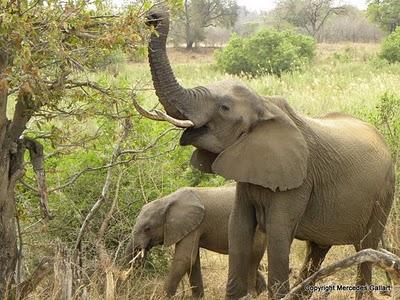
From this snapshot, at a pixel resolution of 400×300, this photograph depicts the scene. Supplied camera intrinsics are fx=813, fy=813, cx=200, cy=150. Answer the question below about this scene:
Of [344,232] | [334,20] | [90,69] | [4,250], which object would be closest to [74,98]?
[90,69]

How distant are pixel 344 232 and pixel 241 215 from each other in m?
0.88

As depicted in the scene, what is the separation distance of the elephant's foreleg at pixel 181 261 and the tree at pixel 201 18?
34904mm

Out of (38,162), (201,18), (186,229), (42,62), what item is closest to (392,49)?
(186,229)

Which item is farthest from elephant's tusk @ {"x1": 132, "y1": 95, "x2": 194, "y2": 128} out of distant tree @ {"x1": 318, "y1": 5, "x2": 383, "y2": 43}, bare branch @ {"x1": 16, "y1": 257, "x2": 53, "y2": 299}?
distant tree @ {"x1": 318, "y1": 5, "x2": 383, "y2": 43}

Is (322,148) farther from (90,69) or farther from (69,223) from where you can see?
(69,223)

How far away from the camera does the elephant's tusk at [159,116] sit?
16.0ft

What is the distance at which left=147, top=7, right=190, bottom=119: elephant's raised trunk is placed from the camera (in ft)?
15.9

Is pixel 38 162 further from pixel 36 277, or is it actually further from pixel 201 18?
pixel 201 18

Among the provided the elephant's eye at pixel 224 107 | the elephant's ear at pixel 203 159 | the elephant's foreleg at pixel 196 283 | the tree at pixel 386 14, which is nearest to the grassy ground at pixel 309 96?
the elephant's foreleg at pixel 196 283

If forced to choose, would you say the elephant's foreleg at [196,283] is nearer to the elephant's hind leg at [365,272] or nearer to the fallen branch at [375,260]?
the elephant's hind leg at [365,272]

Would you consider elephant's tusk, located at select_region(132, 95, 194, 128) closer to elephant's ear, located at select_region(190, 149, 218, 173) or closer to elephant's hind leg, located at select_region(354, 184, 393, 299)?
elephant's ear, located at select_region(190, 149, 218, 173)

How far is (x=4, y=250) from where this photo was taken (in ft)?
17.2

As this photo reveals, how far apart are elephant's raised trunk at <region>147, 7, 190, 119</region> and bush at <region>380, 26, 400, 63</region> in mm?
22407

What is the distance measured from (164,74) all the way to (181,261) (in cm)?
244
